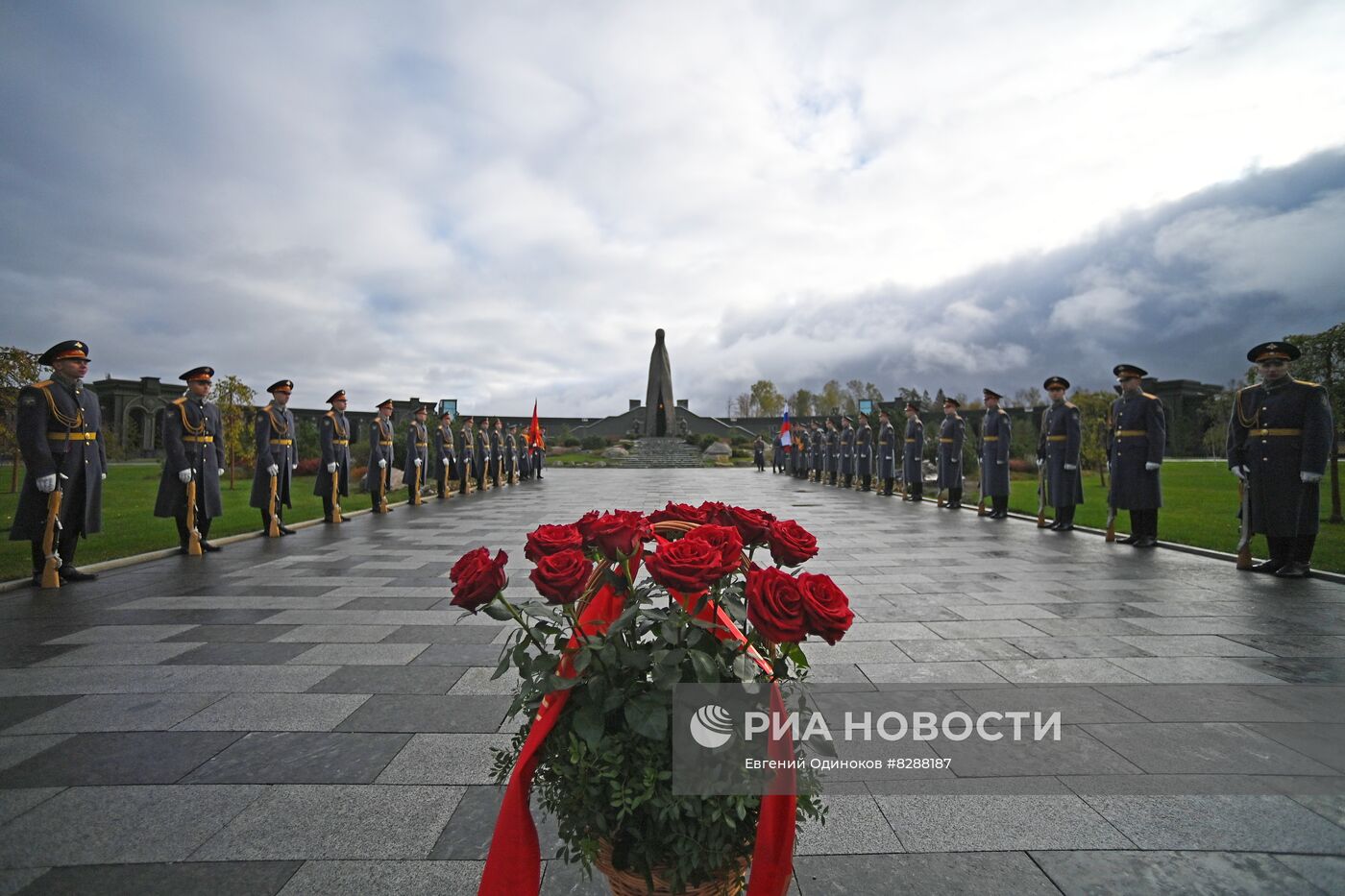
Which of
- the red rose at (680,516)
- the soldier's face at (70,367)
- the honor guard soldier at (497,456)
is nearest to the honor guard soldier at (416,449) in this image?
the honor guard soldier at (497,456)

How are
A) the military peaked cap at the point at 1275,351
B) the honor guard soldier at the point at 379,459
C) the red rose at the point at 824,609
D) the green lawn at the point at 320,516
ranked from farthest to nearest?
the honor guard soldier at the point at 379,459
the green lawn at the point at 320,516
the military peaked cap at the point at 1275,351
the red rose at the point at 824,609

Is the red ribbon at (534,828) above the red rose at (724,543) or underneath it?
underneath

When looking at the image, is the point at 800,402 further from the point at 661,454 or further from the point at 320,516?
the point at 320,516

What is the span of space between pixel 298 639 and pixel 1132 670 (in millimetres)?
5755

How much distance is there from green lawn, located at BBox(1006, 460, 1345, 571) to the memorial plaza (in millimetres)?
2736

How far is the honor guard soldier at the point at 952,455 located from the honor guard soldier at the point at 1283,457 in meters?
6.91

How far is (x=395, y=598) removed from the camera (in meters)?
6.14

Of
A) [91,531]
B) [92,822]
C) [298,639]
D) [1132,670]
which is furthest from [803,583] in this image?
[91,531]

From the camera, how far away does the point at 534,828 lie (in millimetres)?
1593

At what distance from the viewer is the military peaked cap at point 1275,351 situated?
718cm

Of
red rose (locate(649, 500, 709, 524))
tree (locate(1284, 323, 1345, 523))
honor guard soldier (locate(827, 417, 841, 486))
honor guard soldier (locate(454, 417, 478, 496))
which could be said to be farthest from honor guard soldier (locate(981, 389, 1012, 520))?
honor guard soldier (locate(454, 417, 478, 496))

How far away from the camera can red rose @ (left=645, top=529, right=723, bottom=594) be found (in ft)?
4.80

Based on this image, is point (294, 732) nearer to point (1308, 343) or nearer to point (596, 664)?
point (596, 664)

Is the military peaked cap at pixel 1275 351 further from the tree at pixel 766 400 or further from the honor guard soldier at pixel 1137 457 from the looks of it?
the tree at pixel 766 400
